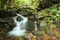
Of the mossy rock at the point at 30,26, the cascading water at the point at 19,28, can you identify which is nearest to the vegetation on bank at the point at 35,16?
the mossy rock at the point at 30,26

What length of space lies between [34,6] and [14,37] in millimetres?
4734

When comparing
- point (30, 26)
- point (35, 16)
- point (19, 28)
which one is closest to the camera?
point (30, 26)

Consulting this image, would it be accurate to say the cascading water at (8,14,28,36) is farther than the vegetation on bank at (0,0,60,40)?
Yes

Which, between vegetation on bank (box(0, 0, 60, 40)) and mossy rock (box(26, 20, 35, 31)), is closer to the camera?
vegetation on bank (box(0, 0, 60, 40))

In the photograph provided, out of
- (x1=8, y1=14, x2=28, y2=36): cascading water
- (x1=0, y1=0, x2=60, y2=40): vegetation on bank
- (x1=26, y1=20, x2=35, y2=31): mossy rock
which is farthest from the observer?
(x1=26, y1=20, x2=35, y2=31): mossy rock

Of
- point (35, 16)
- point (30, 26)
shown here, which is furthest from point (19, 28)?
point (35, 16)

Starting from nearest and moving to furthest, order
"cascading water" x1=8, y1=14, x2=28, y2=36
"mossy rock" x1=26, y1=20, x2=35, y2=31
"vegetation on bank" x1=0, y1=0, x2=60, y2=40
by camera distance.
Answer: "vegetation on bank" x1=0, y1=0, x2=60, y2=40 → "cascading water" x1=8, y1=14, x2=28, y2=36 → "mossy rock" x1=26, y1=20, x2=35, y2=31

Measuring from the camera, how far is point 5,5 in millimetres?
12047

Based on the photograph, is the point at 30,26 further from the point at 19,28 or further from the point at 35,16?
the point at 35,16

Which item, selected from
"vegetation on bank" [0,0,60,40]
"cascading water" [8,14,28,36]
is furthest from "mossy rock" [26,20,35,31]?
"cascading water" [8,14,28,36]

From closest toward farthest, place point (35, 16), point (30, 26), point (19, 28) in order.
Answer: point (30, 26) < point (19, 28) < point (35, 16)

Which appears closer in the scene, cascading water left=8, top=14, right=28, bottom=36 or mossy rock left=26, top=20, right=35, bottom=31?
cascading water left=8, top=14, right=28, bottom=36

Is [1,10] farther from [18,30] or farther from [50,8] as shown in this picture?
[50,8]

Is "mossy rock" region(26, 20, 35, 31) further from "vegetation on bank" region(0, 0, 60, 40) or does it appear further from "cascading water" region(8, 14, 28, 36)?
"cascading water" region(8, 14, 28, 36)
